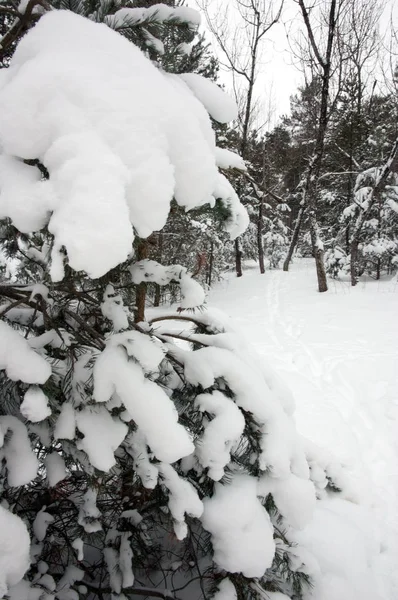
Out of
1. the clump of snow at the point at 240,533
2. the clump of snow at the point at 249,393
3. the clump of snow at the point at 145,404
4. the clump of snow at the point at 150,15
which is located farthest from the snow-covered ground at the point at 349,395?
the clump of snow at the point at 150,15

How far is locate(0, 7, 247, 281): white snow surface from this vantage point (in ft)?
2.50

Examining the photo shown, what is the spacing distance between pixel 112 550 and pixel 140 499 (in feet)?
1.16

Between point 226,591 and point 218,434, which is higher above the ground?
point 218,434

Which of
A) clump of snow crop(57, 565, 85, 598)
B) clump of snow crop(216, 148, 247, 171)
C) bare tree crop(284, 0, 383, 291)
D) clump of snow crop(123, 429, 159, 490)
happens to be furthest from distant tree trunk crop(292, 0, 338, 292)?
clump of snow crop(57, 565, 85, 598)

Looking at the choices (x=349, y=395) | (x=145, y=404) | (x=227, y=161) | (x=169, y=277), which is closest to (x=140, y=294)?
(x=169, y=277)

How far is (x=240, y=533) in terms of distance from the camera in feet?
4.38

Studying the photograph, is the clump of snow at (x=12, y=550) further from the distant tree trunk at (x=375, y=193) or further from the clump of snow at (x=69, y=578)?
the distant tree trunk at (x=375, y=193)

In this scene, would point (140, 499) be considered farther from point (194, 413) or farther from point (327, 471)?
point (327, 471)

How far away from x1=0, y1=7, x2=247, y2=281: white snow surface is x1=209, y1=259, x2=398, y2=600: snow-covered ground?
226cm

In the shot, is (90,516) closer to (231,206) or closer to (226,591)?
(226,591)

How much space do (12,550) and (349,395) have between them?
171 inches

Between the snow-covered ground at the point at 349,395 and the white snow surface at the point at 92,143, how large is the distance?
7.41ft

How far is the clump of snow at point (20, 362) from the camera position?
1030 mm

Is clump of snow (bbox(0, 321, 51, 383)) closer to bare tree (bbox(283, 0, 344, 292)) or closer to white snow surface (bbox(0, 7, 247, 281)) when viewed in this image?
white snow surface (bbox(0, 7, 247, 281))
